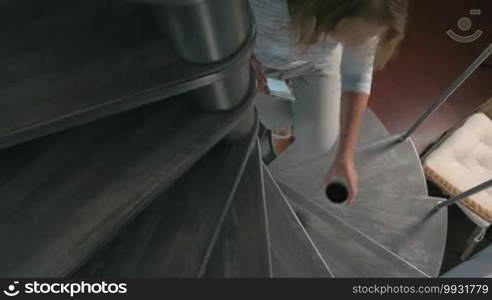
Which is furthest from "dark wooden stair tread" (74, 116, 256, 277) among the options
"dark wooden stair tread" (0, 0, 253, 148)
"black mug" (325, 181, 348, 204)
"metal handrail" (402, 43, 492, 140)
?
"metal handrail" (402, 43, 492, 140)

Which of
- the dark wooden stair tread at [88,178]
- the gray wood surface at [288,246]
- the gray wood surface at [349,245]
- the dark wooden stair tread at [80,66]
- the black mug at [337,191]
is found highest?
the dark wooden stair tread at [80,66]

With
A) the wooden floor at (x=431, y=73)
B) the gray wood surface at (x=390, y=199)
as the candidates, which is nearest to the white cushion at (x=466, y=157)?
the gray wood surface at (x=390, y=199)

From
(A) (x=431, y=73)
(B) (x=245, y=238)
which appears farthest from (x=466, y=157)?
(B) (x=245, y=238)

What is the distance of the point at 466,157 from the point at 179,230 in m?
1.49

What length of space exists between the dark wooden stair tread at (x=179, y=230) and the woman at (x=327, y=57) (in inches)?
14.9

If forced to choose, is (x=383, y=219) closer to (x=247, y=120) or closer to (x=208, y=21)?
(x=247, y=120)

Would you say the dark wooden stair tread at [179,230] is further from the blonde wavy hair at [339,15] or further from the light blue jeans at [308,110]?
the light blue jeans at [308,110]

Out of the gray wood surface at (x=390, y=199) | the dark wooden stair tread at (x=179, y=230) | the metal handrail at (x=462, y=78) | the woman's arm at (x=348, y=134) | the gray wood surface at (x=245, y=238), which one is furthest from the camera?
the gray wood surface at (x=390, y=199)

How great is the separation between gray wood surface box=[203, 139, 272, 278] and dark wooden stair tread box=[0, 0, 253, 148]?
1.29 ft

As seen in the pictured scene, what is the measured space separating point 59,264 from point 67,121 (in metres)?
0.20

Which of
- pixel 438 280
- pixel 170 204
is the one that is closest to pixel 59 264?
pixel 170 204

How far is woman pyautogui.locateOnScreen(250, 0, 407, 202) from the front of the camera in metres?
0.98

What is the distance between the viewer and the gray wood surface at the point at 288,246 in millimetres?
1190

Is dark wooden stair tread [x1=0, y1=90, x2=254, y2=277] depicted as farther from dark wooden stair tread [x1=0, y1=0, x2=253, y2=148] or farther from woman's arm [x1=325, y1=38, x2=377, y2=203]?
woman's arm [x1=325, y1=38, x2=377, y2=203]
